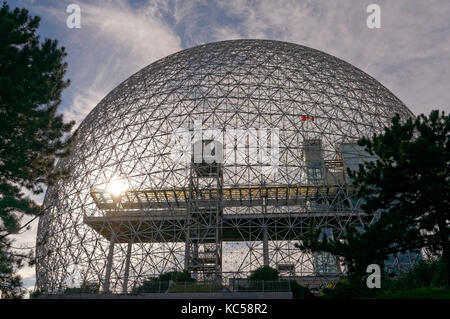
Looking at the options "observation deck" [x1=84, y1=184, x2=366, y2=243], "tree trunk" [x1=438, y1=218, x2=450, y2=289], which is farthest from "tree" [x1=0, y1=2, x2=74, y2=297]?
"tree trunk" [x1=438, y1=218, x2=450, y2=289]

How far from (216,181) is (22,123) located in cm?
1426

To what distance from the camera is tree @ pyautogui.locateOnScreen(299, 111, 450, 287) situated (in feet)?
32.5

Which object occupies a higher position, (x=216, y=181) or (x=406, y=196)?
(x=216, y=181)

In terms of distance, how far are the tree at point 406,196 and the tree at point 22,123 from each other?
9.98 metres

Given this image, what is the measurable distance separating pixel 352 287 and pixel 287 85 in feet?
59.6

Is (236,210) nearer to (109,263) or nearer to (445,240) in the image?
(109,263)

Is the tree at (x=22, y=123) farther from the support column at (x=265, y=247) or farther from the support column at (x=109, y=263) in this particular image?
the support column at (x=265, y=247)

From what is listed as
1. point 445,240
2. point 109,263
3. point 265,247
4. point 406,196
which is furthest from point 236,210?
point 445,240

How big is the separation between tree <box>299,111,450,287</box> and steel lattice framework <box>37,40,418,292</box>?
10.4 meters

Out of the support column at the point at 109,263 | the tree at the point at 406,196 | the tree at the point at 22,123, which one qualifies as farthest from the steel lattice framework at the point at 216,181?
the tree at the point at 406,196

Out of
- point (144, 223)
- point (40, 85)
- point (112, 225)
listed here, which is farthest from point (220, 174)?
point (40, 85)

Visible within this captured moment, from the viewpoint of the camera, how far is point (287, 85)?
2658 centimetres

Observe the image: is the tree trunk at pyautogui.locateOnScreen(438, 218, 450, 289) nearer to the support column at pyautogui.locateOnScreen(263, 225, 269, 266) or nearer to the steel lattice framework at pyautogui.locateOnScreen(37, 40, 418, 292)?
the steel lattice framework at pyautogui.locateOnScreen(37, 40, 418, 292)

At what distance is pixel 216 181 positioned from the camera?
24.9 metres
